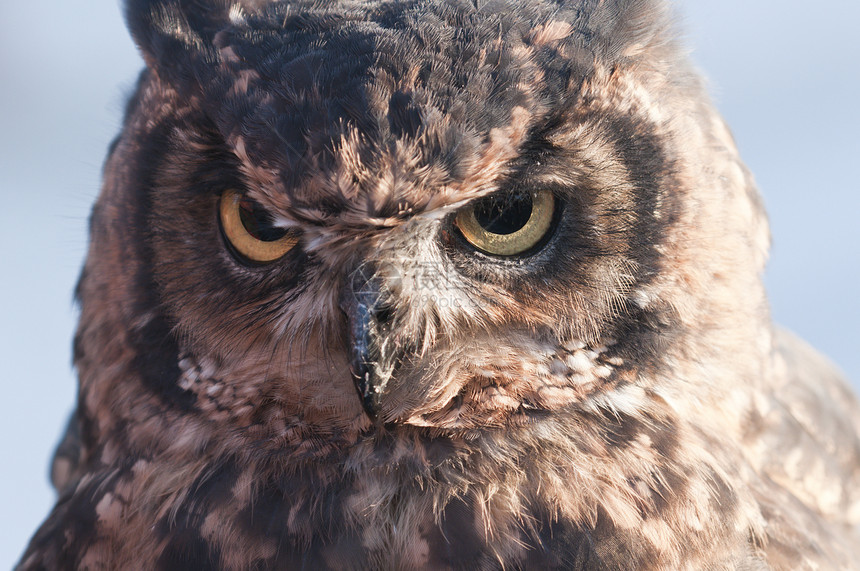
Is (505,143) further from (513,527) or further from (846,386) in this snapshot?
(846,386)

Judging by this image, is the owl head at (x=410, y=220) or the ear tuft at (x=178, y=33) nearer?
the owl head at (x=410, y=220)

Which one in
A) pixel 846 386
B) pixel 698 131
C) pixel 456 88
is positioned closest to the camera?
pixel 456 88

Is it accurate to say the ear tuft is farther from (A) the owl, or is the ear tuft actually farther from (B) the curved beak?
(B) the curved beak

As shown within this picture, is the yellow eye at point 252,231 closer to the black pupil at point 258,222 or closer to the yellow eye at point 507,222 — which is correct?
the black pupil at point 258,222

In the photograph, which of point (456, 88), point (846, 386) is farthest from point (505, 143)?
point (846, 386)

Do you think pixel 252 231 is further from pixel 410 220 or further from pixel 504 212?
pixel 504 212

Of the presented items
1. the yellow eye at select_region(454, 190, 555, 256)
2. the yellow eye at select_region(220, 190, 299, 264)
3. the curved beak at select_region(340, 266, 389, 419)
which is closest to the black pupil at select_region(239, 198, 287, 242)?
the yellow eye at select_region(220, 190, 299, 264)

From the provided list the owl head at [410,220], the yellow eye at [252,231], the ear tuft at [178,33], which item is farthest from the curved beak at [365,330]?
the ear tuft at [178,33]
